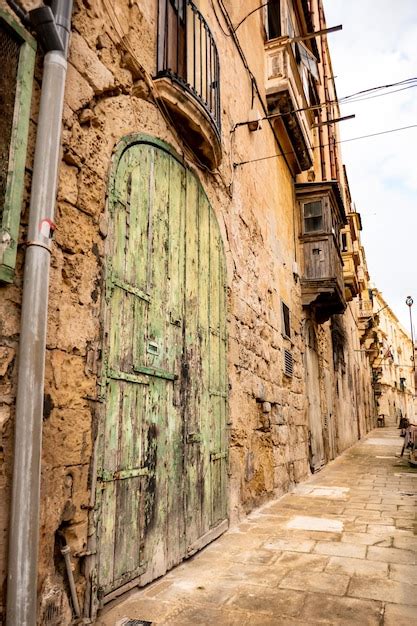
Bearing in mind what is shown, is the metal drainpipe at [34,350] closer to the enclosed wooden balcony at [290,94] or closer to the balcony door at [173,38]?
the balcony door at [173,38]

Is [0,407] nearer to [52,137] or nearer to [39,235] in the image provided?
[39,235]

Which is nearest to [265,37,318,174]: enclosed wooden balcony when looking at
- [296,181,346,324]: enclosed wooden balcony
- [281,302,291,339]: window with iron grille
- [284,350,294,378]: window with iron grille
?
[296,181,346,324]: enclosed wooden balcony

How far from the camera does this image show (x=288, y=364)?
7762mm

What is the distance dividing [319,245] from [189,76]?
6016mm

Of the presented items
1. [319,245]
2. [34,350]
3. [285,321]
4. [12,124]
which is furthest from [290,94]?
[34,350]

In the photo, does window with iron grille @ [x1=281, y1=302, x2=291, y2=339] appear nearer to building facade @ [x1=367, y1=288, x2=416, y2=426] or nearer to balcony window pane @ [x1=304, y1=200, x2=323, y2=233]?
balcony window pane @ [x1=304, y1=200, x2=323, y2=233]

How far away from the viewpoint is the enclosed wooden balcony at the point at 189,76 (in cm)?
370

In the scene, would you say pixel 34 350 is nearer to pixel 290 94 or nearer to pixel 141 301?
pixel 141 301

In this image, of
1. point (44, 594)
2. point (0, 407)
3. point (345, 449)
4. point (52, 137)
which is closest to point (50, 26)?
point (52, 137)

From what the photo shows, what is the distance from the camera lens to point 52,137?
228cm

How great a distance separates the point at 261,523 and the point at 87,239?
3547 mm

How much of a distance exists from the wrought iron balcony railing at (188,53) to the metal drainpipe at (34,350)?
1495 mm

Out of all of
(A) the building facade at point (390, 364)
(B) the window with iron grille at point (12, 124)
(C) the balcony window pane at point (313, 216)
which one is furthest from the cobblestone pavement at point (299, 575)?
(A) the building facade at point (390, 364)

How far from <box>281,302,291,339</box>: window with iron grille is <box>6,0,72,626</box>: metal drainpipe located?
19.1 feet
